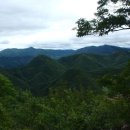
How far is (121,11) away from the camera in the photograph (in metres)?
16.8

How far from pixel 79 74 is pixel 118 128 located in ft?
578

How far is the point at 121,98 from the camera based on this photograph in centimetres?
1820

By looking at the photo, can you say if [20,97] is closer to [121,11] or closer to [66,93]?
[66,93]

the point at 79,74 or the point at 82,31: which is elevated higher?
the point at 82,31

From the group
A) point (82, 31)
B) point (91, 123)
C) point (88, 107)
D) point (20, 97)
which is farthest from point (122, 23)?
point (20, 97)

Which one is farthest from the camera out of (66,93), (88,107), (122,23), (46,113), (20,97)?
(20,97)

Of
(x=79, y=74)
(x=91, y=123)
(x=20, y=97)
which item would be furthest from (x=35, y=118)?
(x=79, y=74)

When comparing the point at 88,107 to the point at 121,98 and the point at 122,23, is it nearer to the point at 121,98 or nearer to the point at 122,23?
the point at 121,98

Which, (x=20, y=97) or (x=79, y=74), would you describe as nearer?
(x=20, y=97)

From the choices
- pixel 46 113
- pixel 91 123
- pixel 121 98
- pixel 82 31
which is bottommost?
pixel 46 113

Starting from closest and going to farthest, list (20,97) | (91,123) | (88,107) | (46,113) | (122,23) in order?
(122,23)
(91,123)
(88,107)
(46,113)
(20,97)

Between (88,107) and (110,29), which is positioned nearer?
(110,29)

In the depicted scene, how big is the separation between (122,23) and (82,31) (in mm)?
1661

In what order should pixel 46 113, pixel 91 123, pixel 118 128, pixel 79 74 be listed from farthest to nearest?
pixel 79 74
pixel 46 113
pixel 91 123
pixel 118 128
